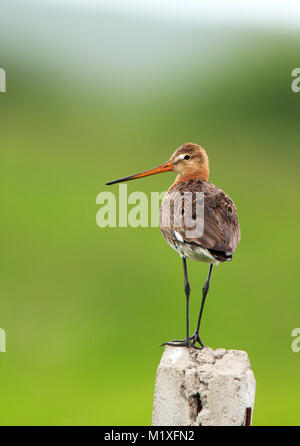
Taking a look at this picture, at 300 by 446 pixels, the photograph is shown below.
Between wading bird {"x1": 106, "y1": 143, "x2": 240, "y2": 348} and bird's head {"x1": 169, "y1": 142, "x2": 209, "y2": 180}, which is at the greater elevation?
bird's head {"x1": 169, "y1": 142, "x2": 209, "y2": 180}

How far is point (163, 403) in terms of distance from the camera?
3.71m

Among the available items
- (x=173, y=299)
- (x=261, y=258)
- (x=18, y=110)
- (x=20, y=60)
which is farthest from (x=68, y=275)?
(x=20, y=60)

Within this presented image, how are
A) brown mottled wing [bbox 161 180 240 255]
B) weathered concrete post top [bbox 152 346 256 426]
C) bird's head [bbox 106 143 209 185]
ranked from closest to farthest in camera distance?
weathered concrete post top [bbox 152 346 256 426], brown mottled wing [bbox 161 180 240 255], bird's head [bbox 106 143 209 185]

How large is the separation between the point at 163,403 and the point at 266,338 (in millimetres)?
10011

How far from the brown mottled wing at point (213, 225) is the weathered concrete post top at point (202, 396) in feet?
2.77

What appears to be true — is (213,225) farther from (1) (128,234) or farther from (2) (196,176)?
(1) (128,234)

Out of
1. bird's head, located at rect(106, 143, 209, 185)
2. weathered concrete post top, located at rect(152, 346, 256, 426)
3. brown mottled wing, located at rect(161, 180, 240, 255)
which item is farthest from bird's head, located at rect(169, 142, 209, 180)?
weathered concrete post top, located at rect(152, 346, 256, 426)

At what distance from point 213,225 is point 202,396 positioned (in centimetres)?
115

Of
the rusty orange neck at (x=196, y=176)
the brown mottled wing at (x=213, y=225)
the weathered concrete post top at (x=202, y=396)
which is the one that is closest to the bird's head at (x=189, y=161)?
the rusty orange neck at (x=196, y=176)

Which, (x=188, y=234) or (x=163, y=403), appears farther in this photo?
(x=188, y=234)

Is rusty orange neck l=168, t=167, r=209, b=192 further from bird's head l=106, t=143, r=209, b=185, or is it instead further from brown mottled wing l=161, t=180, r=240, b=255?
brown mottled wing l=161, t=180, r=240, b=255

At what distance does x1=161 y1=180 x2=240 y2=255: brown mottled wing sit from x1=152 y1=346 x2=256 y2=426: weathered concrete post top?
0.85 m

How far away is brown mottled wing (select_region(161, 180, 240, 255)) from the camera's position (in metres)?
4.46

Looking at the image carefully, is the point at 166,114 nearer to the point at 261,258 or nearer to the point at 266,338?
the point at 261,258
